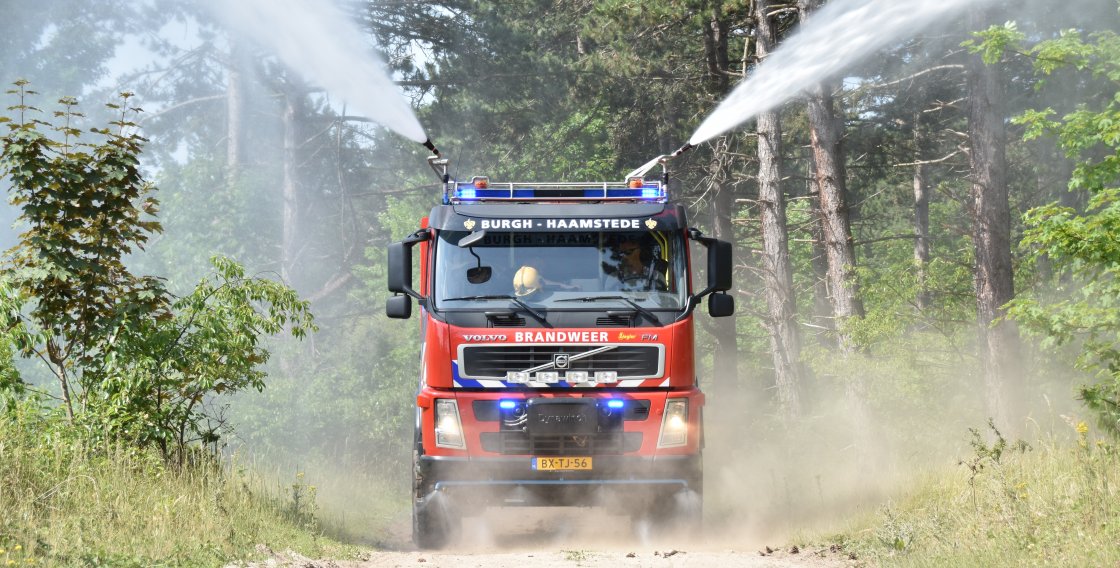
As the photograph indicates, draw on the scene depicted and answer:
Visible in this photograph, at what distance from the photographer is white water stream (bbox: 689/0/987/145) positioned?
16.5 m

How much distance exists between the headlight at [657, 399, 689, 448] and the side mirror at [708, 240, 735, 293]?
3.75 ft

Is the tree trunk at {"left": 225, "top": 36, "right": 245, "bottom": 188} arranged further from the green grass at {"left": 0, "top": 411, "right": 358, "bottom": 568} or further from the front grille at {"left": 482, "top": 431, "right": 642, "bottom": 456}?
the front grille at {"left": 482, "top": 431, "right": 642, "bottom": 456}

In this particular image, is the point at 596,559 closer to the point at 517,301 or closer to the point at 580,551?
the point at 580,551

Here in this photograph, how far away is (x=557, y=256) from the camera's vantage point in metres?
11.5

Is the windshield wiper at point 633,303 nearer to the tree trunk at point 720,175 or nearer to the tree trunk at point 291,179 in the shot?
the tree trunk at point 720,175

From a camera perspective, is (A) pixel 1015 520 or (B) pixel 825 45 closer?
A: (A) pixel 1015 520

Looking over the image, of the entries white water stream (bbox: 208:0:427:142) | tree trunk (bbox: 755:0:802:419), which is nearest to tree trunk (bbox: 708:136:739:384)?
tree trunk (bbox: 755:0:802:419)

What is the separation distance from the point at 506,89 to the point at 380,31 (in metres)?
3.62

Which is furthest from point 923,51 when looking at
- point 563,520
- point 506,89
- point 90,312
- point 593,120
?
point 90,312

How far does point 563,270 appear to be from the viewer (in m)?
11.5

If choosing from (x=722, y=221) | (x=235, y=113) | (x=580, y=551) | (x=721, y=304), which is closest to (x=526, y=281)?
(x=721, y=304)

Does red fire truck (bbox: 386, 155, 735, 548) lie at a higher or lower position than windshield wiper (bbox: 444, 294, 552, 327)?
lower

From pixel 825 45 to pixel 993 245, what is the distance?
399 centimetres

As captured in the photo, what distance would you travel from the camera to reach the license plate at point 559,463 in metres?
11.1
